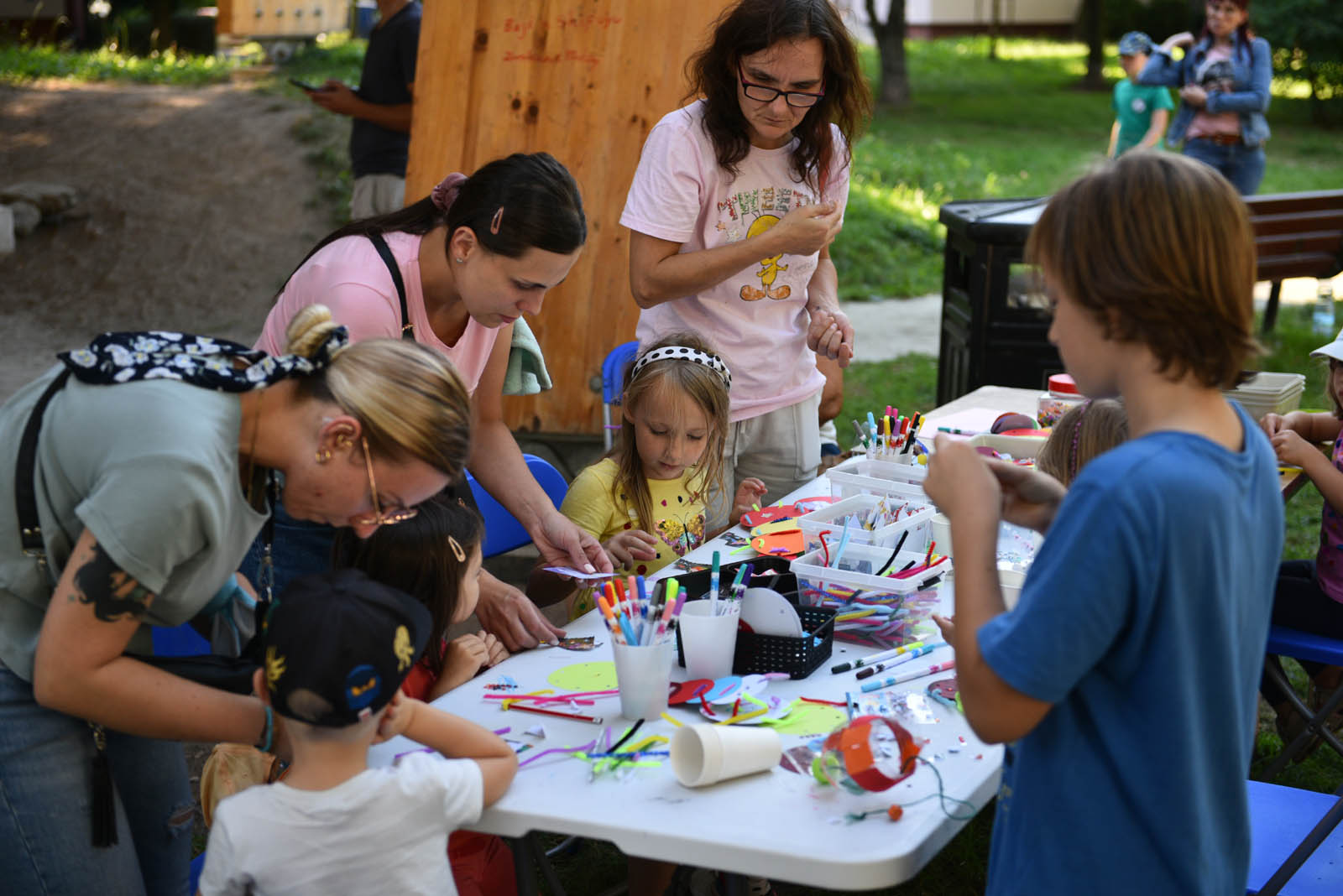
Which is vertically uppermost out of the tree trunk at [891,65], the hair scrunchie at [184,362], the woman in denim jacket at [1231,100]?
the tree trunk at [891,65]

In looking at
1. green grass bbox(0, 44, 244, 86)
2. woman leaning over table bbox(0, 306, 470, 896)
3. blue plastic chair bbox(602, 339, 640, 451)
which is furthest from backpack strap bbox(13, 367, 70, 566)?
green grass bbox(0, 44, 244, 86)

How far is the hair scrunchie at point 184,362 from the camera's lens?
169cm

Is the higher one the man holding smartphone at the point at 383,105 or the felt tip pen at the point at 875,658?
the man holding smartphone at the point at 383,105

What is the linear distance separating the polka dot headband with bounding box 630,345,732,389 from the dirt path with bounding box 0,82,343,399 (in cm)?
536

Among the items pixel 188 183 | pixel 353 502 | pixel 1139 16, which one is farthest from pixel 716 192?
pixel 1139 16

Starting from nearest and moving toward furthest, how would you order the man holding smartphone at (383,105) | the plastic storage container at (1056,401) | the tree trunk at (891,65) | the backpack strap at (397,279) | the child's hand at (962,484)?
the child's hand at (962,484)
the backpack strap at (397,279)
the plastic storage container at (1056,401)
the man holding smartphone at (383,105)
the tree trunk at (891,65)

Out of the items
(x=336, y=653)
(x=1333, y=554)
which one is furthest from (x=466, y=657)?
(x=1333, y=554)

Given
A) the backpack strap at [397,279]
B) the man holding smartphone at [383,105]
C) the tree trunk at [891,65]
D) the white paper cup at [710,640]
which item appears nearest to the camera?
the white paper cup at [710,640]

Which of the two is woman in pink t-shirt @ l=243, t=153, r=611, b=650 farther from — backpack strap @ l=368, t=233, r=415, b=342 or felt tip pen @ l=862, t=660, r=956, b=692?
felt tip pen @ l=862, t=660, r=956, b=692

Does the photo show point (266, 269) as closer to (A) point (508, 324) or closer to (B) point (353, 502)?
(A) point (508, 324)

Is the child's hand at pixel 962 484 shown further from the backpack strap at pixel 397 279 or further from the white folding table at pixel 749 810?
the backpack strap at pixel 397 279

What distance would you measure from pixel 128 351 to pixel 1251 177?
824cm

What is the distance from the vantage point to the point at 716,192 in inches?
Result: 119

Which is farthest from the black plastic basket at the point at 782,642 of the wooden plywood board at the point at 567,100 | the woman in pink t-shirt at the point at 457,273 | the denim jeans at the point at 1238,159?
the denim jeans at the point at 1238,159
